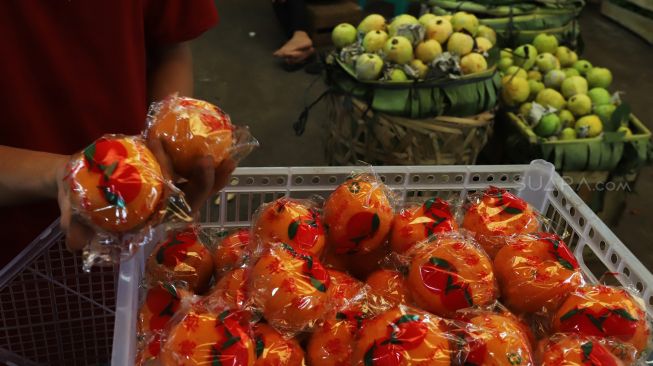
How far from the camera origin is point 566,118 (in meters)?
2.58

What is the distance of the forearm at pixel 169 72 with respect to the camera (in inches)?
50.0

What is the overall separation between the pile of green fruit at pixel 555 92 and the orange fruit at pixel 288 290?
6.25ft

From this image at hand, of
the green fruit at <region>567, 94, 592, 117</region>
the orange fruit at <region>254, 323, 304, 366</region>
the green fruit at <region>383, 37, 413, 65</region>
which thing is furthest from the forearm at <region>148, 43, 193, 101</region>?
the green fruit at <region>567, 94, 592, 117</region>

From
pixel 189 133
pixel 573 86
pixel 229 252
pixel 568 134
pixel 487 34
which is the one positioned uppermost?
pixel 189 133

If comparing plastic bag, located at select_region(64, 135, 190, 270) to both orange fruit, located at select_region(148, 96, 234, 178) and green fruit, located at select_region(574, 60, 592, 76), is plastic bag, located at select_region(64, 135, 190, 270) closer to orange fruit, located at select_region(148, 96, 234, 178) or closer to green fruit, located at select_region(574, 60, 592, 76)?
orange fruit, located at select_region(148, 96, 234, 178)

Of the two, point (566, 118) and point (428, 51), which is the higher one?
point (428, 51)

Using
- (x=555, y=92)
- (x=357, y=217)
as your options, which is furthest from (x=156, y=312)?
(x=555, y=92)

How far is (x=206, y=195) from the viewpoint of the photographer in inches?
34.2

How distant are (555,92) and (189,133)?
7.21 feet

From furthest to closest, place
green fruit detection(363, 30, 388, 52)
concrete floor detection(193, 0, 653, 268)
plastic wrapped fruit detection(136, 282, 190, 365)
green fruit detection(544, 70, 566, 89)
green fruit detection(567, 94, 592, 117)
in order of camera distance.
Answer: concrete floor detection(193, 0, 653, 268) → green fruit detection(544, 70, 566, 89) → green fruit detection(567, 94, 592, 117) → green fruit detection(363, 30, 388, 52) → plastic wrapped fruit detection(136, 282, 190, 365)

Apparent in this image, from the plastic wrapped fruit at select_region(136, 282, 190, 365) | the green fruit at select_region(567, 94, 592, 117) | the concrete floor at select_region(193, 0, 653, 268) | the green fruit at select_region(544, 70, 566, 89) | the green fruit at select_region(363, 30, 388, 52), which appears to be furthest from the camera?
the concrete floor at select_region(193, 0, 653, 268)

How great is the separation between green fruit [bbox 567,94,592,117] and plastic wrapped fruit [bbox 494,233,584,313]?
6.01 feet

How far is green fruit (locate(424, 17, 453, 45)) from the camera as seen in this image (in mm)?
2535

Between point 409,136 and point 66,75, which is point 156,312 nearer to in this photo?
point 66,75
